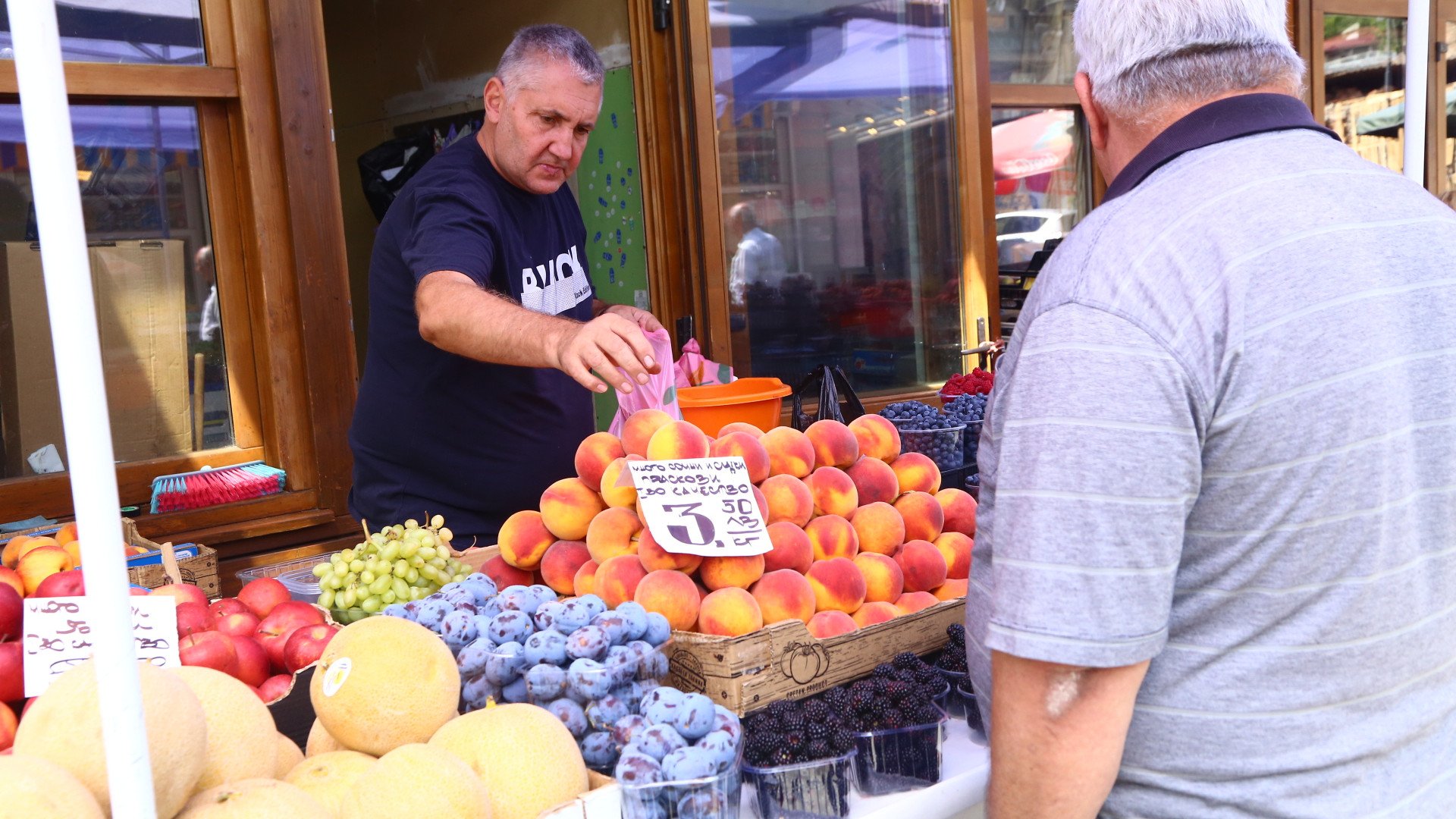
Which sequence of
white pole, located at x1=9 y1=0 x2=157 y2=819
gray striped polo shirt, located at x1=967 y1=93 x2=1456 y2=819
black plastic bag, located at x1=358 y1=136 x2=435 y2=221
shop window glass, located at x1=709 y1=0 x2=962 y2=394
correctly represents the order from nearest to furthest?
white pole, located at x1=9 y1=0 x2=157 y2=819 → gray striped polo shirt, located at x1=967 y1=93 x2=1456 y2=819 → shop window glass, located at x1=709 y1=0 x2=962 y2=394 → black plastic bag, located at x1=358 y1=136 x2=435 y2=221

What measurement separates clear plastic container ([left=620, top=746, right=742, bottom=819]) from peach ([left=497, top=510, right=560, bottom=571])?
0.74 m

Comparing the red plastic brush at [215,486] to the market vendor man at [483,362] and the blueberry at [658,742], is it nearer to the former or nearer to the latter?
the market vendor man at [483,362]

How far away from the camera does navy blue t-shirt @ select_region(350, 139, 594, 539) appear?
2523mm

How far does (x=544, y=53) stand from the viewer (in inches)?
99.0

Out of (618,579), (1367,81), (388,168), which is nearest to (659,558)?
(618,579)

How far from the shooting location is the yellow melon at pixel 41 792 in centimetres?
90

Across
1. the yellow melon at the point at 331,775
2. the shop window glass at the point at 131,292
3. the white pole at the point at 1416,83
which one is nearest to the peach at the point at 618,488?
the yellow melon at the point at 331,775

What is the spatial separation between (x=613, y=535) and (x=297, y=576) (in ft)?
2.74

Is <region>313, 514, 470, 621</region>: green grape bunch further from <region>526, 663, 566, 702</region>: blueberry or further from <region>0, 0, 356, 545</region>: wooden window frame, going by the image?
<region>0, 0, 356, 545</region>: wooden window frame

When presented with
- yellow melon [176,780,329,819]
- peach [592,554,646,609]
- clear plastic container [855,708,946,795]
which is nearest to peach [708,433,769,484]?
peach [592,554,646,609]

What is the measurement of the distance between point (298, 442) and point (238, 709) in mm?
2385

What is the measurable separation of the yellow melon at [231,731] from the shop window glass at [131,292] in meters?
2.31

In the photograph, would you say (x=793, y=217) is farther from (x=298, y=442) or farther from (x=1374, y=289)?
(x=1374, y=289)

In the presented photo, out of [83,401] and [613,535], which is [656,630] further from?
[83,401]
